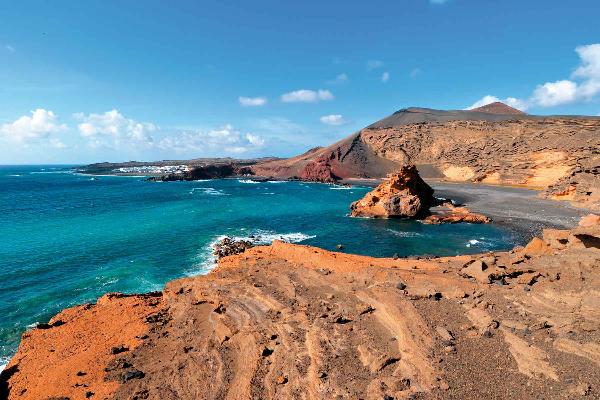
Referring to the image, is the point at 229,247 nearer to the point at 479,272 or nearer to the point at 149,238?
the point at 149,238

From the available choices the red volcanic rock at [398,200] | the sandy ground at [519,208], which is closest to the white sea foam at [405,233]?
the red volcanic rock at [398,200]

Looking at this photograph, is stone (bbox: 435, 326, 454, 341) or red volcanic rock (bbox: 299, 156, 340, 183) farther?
red volcanic rock (bbox: 299, 156, 340, 183)

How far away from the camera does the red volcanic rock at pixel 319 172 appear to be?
127 m

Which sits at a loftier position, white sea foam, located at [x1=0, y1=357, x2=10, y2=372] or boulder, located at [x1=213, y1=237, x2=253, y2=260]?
boulder, located at [x1=213, y1=237, x2=253, y2=260]

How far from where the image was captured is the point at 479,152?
103375mm

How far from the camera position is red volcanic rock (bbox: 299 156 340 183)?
126750 mm

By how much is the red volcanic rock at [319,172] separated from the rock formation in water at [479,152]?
54 cm

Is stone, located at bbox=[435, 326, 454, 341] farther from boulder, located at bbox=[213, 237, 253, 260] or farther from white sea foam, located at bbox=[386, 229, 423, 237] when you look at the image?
white sea foam, located at bbox=[386, 229, 423, 237]

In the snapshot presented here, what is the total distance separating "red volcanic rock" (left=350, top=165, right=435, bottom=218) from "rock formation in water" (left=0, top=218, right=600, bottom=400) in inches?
1261

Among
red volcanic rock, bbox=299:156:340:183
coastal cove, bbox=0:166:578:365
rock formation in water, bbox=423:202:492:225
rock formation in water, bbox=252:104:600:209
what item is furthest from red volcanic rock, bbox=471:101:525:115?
rock formation in water, bbox=423:202:492:225

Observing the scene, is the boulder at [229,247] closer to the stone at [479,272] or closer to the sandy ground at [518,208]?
the stone at [479,272]

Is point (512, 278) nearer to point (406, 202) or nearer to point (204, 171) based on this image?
point (406, 202)

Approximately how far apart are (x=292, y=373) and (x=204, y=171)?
141480 millimetres

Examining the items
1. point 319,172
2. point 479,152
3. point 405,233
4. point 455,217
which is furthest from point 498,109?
point 405,233
